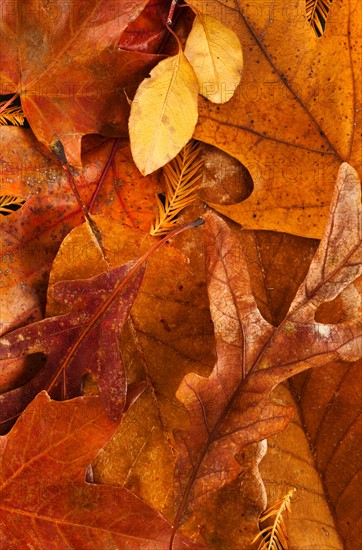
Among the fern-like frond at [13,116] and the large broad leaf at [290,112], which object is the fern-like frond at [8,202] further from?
the large broad leaf at [290,112]

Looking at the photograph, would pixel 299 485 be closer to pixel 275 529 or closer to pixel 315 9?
pixel 275 529

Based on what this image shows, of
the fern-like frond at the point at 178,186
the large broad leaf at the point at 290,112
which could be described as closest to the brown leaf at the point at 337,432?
the large broad leaf at the point at 290,112

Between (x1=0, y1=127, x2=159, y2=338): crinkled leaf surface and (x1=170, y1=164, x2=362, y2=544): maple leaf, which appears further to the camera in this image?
(x1=0, y1=127, x2=159, y2=338): crinkled leaf surface

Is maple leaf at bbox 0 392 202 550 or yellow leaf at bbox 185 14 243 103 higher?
yellow leaf at bbox 185 14 243 103

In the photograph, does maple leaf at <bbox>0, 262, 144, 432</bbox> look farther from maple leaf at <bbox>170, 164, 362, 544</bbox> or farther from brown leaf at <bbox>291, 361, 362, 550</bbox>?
brown leaf at <bbox>291, 361, 362, 550</bbox>

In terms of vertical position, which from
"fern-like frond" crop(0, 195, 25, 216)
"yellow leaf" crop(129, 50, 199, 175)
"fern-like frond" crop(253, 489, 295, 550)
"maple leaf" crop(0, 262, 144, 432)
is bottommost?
"fern-like frond" crop(253, 489, 295, 550)

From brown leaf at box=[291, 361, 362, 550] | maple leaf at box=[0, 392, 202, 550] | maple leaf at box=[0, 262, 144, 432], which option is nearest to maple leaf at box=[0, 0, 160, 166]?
maple leaf at box=[0, 262, 144, 432]

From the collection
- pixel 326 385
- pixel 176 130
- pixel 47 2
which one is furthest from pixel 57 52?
pixel 326 385
